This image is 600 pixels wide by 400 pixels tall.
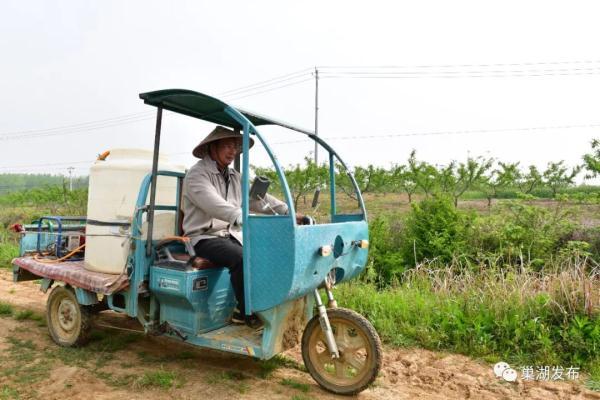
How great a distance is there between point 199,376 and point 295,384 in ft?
2.60

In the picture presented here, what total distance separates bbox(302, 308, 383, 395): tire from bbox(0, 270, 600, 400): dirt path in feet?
0.41

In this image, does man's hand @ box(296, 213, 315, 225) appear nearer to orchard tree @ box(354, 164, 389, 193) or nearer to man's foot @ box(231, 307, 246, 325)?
man's foot @ box(231, 307, 246, 325)

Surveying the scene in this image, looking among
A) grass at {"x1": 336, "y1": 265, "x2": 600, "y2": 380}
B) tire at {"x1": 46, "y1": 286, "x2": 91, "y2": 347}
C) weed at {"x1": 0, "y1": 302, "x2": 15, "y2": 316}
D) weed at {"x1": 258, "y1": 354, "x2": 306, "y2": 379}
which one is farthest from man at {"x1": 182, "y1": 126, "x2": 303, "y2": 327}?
weed at {"x1": 0, "y1": 302, "x2": 15, "y2": 316}

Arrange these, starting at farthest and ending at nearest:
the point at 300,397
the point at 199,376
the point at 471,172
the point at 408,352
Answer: the point at 471,172 < the point at 408,352 < the point at 199,376 < the point at 300,397

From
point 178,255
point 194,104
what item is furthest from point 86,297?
point 194,104

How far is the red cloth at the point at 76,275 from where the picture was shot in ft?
12.8

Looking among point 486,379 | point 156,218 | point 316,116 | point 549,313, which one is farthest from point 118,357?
point 316,116

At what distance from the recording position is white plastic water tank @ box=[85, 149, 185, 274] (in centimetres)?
416

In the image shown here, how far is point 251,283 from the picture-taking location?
3.25 metres

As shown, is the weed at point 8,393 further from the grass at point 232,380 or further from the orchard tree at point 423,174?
the orchard tree at point 423,174

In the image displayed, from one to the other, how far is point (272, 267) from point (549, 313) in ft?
9.91

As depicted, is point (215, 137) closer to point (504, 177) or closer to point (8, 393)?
point (8, 393)

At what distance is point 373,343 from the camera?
334cm

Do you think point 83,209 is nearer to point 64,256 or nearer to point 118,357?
point 64,256
